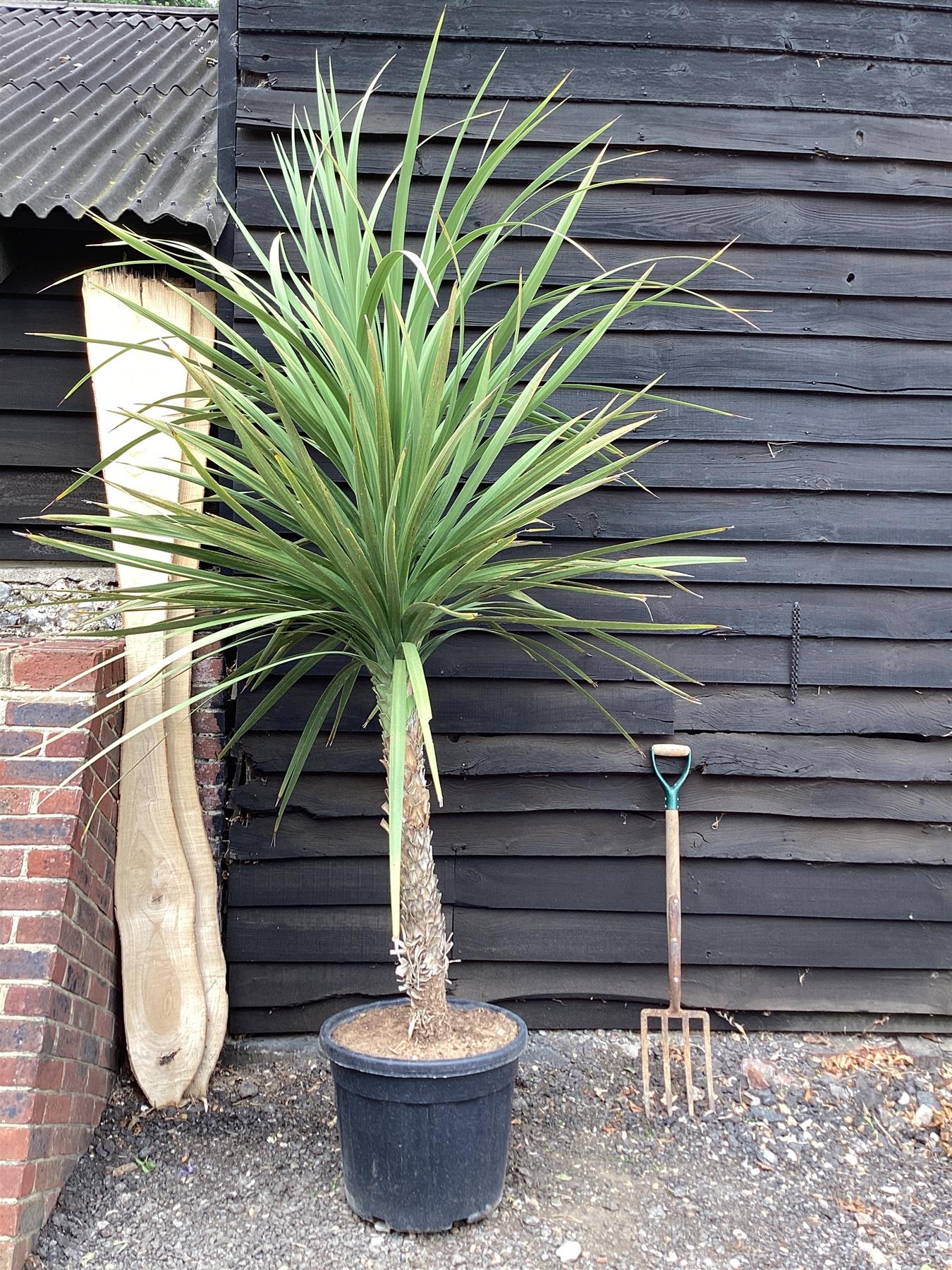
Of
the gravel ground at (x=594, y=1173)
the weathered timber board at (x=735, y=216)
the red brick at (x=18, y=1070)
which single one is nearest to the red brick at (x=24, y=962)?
the red brick at (x=18, y=1070)

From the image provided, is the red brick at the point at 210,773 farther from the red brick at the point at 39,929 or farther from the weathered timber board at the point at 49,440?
the weathered timber board at the point at 49,440

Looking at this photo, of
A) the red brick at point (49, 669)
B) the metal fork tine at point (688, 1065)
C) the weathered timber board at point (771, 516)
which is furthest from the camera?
the weathered timber board at point (771, 516)

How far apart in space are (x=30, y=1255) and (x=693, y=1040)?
1.56m

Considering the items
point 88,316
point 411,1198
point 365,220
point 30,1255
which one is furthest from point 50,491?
point 411,1198

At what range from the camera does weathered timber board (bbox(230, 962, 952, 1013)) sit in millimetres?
2270

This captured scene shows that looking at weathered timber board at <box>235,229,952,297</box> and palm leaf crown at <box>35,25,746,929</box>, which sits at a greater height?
weathered timber board at <box>235,229,952,297</box>

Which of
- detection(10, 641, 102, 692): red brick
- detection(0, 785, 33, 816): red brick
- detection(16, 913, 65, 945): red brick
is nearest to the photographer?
detection(16, 913, 65, 945): red brick

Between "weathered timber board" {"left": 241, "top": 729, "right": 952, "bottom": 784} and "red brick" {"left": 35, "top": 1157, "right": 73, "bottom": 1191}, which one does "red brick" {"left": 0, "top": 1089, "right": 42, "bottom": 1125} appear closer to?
"red brick" {"left": 35, "top": 1157, "right": 73, "bottom": 1191}

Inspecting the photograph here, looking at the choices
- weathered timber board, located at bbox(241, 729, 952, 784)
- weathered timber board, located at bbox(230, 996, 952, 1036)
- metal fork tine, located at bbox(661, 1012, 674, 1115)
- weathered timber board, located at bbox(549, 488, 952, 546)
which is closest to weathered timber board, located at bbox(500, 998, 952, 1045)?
weathered timber board, located at bbox(230, 996, 952, 1036)

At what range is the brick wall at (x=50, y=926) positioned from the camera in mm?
1549

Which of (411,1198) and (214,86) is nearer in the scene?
(411,1198)

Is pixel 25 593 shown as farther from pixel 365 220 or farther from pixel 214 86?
pixel 214 86

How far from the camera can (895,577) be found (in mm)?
2373

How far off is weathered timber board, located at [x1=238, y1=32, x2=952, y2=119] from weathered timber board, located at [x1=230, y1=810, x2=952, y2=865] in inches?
76.0
